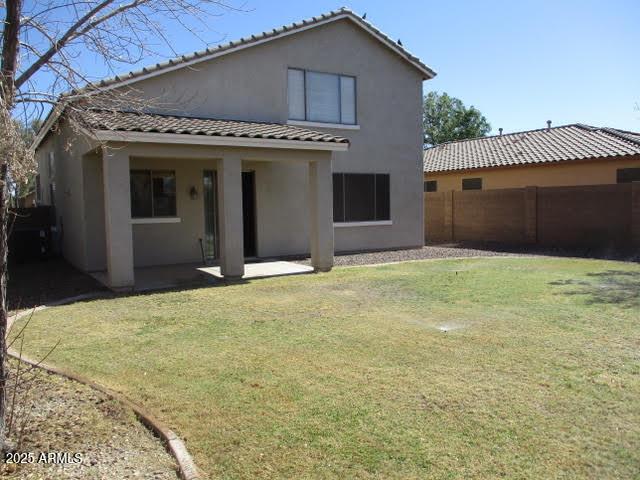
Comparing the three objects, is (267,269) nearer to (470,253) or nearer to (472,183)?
(470,253)

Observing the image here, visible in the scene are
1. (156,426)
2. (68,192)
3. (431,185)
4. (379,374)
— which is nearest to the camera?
(156,426)

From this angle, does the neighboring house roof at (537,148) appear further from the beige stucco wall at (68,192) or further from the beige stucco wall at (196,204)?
the beige stucco wall at (68,192)

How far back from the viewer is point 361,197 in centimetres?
1773

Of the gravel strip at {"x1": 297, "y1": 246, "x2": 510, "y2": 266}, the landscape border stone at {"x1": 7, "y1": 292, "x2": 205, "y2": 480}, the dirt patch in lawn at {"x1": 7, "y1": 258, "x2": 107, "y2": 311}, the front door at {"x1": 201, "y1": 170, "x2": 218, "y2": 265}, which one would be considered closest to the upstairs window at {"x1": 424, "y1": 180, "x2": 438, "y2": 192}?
the gravel strip at {"x1": 297, "y1": 246, "x2": 510, "y2": 266}

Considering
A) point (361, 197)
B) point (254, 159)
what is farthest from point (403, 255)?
point (254, 159)

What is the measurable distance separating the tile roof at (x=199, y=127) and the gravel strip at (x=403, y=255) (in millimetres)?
3648

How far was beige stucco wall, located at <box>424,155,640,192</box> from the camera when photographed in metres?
20.9

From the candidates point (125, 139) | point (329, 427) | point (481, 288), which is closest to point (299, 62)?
point (125, 139)

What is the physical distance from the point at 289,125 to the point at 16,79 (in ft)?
38.1

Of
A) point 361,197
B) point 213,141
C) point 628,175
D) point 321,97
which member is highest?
point 321,97

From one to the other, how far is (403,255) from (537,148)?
39.2 ft

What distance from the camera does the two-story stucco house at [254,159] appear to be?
39.1 feet

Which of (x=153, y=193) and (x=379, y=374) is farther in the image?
(x=153, y=193)

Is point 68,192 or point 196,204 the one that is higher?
point 68,192
